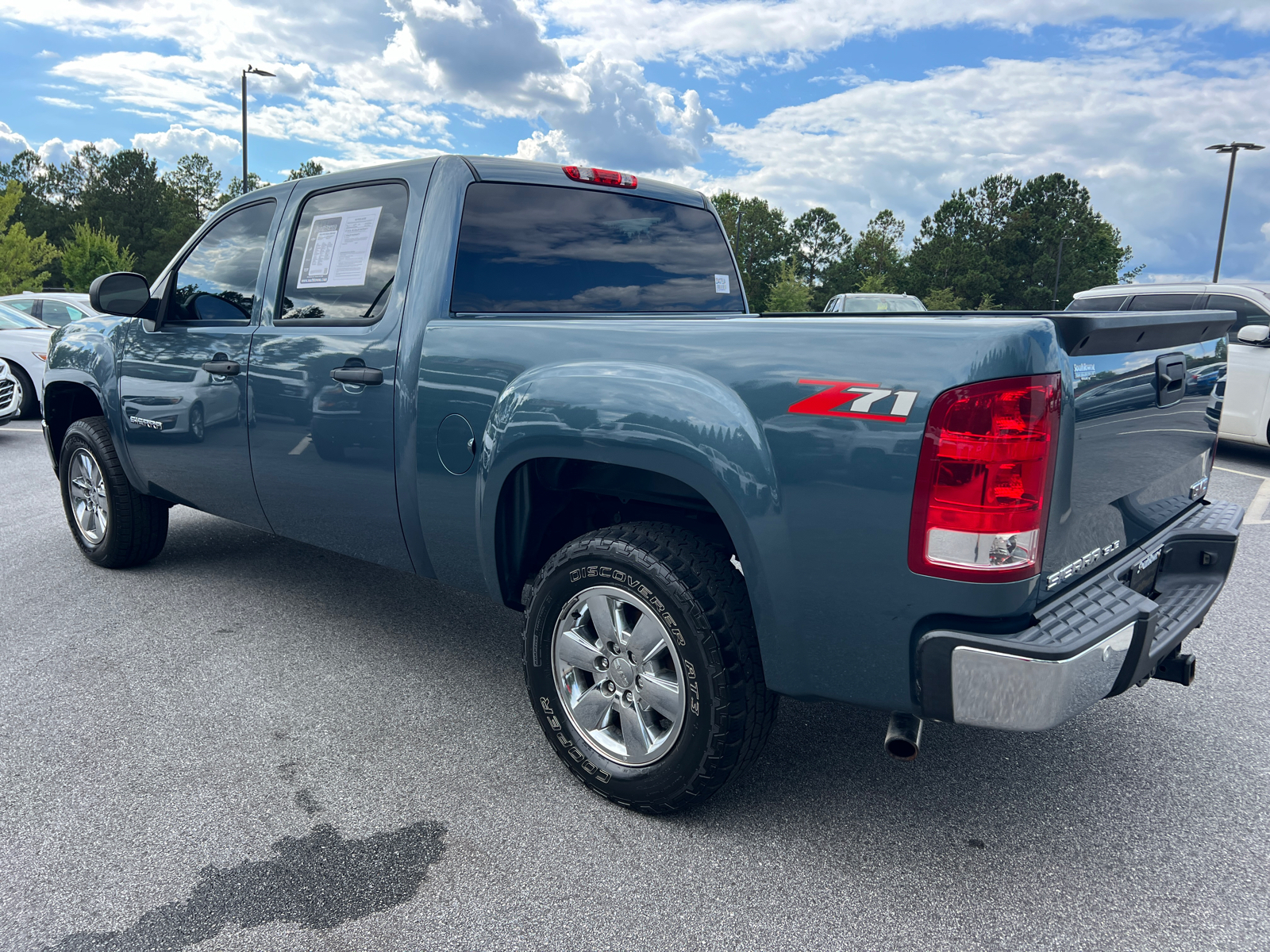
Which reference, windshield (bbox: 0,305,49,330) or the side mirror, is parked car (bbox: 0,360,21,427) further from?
the side mirror

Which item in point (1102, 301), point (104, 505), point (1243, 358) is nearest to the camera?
point (104, 505)

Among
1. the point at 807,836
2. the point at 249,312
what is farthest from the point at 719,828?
the point at 249,312

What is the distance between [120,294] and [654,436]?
3.10 meters

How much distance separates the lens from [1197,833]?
2652 mm

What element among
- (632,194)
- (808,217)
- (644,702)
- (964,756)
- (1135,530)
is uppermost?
(808,217)

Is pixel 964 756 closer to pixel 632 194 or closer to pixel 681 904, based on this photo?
pixel 681 904

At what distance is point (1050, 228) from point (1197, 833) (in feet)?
255

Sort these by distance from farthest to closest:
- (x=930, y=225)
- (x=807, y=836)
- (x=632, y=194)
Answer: (x=930, y=225)
(x=632, y=194)
(x=807, y=836)

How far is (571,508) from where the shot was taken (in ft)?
10.5

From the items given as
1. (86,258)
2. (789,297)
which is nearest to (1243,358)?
(789,297)

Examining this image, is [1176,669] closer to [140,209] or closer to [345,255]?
[345,255]

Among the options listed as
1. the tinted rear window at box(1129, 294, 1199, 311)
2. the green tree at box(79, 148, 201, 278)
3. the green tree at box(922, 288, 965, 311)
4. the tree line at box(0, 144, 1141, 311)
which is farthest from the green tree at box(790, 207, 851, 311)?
the tinted rear window at box(1129, 294, 1199, 311)

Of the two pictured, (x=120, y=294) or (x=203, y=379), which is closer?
(x=203, y=379)

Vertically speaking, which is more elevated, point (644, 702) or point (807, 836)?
point (644, 702)
